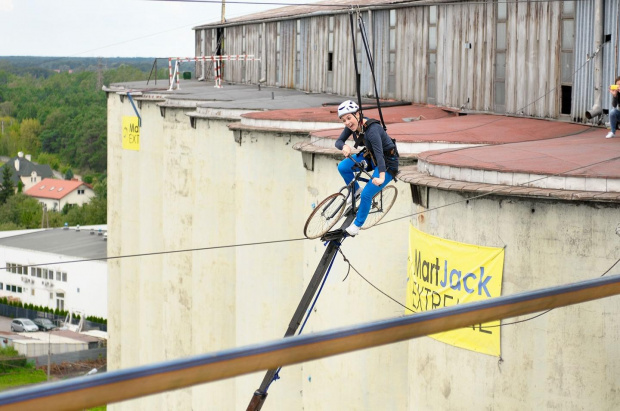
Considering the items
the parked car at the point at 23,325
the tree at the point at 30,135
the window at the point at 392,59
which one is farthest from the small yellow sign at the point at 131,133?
the tree at the point at 30,135

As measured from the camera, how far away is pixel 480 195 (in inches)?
519

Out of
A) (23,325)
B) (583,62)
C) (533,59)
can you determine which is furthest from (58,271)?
(583,62)

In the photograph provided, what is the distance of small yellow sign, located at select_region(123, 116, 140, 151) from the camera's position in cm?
3612

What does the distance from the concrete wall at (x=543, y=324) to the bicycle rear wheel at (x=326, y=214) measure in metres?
1.49

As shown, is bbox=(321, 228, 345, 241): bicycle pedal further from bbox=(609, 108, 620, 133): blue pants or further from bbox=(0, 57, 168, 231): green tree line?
bbox=(0, 57, 168, 231): green tree line

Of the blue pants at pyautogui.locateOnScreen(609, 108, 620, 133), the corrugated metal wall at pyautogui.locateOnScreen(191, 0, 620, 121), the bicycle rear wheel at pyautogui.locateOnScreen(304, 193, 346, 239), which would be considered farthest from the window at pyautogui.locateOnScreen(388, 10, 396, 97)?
the bicycle rear wheel at pyautogui.locateOnScreen(304, 193, 346, 239)

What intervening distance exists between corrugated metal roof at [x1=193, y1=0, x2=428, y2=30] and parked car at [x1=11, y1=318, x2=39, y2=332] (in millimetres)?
29346

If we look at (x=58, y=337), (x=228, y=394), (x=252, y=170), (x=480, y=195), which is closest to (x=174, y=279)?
(x=228, y=394)

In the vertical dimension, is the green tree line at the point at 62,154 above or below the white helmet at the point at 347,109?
below

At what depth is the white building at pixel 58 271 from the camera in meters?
75.8

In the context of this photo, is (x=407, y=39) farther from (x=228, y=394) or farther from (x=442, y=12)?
(x=228, y=394)

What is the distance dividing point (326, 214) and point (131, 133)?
2396 centimetres

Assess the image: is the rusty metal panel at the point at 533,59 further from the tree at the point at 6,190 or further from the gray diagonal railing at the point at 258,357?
the tree at the point at 6,190

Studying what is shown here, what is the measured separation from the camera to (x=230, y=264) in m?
26.7
